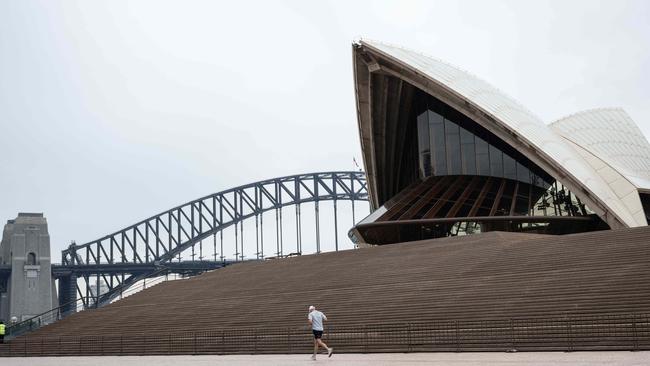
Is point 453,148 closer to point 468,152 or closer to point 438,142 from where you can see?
point 468,152

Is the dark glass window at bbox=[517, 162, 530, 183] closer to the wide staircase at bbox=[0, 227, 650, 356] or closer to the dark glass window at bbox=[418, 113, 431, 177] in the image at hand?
the dark glass window at bbox=[418, 113, 431, 177]

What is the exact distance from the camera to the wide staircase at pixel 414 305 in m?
17.6

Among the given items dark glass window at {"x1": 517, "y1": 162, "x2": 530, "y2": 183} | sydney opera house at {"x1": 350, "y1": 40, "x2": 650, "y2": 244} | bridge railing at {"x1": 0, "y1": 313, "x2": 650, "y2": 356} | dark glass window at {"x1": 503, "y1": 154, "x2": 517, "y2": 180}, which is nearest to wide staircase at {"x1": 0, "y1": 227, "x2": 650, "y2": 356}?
bridge railing at {"x1": 0, "y1": 313, "x2": 650, "y2": 356}

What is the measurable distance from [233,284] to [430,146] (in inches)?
661

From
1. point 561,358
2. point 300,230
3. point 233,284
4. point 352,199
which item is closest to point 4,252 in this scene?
point 300,230

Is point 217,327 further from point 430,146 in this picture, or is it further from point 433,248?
point 430,146

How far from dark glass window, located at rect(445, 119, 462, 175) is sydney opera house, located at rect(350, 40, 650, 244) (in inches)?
2.0

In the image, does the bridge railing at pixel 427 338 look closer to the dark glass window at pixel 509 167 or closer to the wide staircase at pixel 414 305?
the wide staircase at pixel 414 305

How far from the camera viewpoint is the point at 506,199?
120 ft

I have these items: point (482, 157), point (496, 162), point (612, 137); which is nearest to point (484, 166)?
point (482, 157)

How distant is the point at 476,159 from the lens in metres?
41.4

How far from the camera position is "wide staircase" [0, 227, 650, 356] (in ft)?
57.6

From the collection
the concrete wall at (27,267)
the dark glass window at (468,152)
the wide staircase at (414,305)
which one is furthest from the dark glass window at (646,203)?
the concrete wall at (27,267)

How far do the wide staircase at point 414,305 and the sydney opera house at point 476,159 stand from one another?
7.54 m
